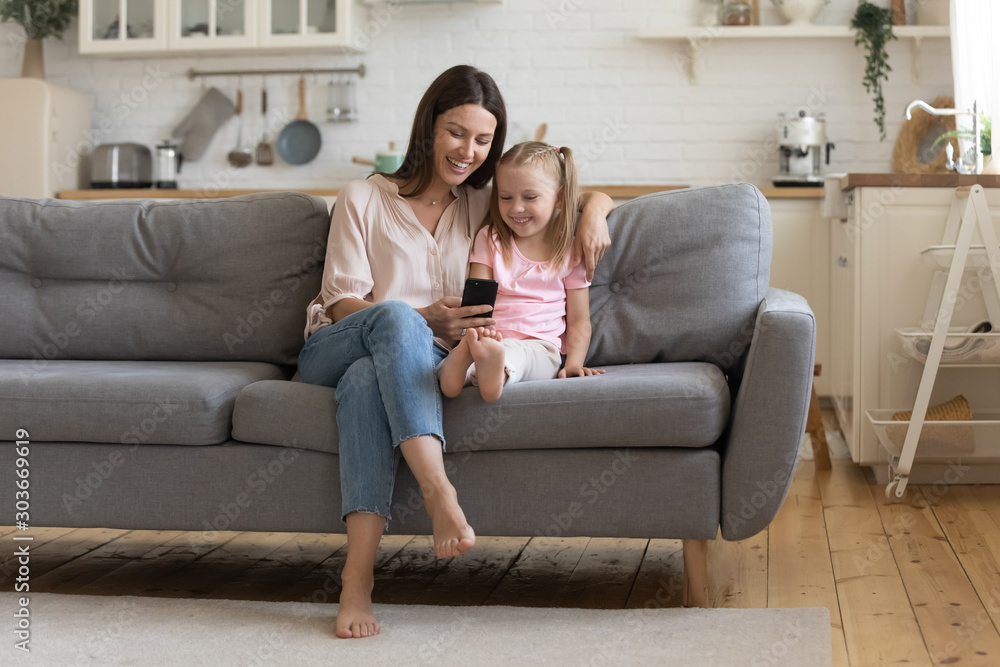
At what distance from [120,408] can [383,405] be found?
0.56m

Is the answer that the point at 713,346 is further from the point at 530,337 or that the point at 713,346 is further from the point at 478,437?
the point at 478,437

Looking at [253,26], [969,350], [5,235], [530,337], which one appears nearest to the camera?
[530,337]

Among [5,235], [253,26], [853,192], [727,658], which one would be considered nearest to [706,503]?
[727,658]

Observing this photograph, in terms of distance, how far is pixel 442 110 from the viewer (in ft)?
6.93

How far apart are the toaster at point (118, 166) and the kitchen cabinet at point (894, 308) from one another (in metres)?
3.28

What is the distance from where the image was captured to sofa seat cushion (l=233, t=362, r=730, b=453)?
1.79m

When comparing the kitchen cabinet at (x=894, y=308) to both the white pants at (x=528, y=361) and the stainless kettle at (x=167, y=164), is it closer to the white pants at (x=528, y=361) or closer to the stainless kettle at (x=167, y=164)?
the white pants at (x=528, y=361)

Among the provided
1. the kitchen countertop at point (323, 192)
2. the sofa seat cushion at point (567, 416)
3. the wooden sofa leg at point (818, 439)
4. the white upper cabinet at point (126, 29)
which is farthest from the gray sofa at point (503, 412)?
the white upper cabinet at point (126, 29)

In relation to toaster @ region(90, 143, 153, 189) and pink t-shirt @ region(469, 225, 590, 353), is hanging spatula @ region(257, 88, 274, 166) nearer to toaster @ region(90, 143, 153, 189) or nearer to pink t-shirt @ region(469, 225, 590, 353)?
toaster @ region(90, 143, 153, 189)

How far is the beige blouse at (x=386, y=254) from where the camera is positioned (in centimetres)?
211

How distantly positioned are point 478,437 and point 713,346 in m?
0.62

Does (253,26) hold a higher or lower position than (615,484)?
higher

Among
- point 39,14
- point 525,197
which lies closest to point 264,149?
point 39,14

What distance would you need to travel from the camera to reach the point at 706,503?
1807 mm
